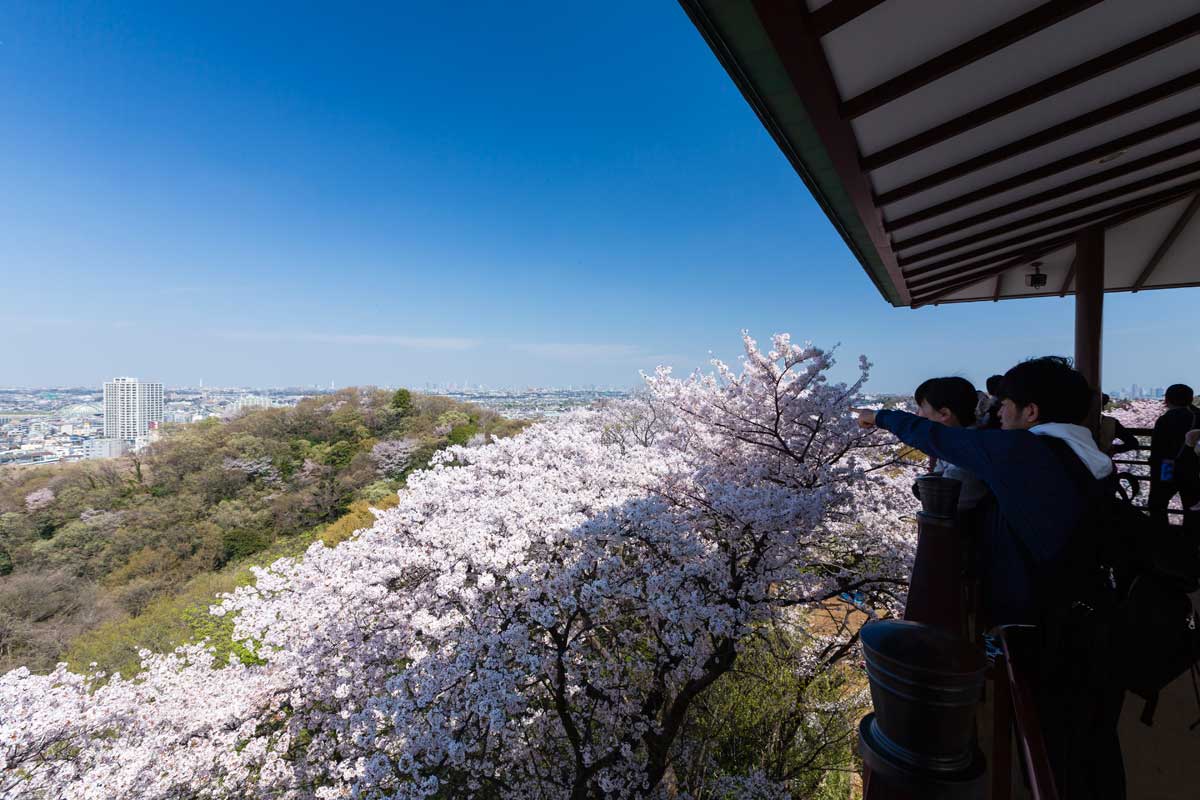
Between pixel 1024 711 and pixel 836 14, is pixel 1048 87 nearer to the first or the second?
pixel 836 14

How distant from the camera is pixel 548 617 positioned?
402 cm

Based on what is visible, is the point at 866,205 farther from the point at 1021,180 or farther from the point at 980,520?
the point at 980,520

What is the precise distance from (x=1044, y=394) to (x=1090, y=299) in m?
3.81

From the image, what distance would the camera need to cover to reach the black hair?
10.00 ft

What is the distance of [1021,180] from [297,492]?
2728cm

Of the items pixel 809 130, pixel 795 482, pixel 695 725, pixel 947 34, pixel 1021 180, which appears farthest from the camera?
pixel 695 725

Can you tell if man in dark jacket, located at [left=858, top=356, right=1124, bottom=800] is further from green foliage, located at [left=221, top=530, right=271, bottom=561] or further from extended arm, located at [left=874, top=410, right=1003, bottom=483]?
green foliage, located at [left=221, top=530, right=271, bottom=561]

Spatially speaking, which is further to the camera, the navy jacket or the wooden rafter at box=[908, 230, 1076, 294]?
the wooden rafter at box=[908, 230, 1076, 294]

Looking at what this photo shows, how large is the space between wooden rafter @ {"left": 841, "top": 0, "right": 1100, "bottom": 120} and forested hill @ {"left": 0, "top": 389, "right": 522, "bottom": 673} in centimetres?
1410

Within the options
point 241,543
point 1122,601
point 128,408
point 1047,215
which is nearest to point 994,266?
point 1047,215

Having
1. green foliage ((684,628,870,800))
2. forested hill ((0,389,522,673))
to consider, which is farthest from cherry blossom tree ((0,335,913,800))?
forested hill ((0,389,522,673))

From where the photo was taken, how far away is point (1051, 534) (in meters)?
1.06

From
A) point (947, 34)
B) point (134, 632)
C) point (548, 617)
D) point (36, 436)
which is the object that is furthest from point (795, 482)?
point (36, 436)

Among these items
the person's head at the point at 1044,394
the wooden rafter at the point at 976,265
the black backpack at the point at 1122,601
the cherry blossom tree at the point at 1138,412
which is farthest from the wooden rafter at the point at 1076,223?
the cherry blossom tree at the point at 1138,412
